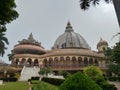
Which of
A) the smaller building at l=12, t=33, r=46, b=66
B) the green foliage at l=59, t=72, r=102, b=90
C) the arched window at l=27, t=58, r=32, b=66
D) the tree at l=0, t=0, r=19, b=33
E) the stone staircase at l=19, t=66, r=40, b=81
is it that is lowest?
the green foliage at l=59, t=72, r=102, b=90

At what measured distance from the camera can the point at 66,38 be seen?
246 ft

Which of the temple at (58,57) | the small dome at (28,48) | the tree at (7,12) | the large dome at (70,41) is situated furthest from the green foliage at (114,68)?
the tree at (7,12)

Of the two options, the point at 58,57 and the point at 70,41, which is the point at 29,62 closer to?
the point at 58,57

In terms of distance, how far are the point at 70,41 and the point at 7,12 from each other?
199ft

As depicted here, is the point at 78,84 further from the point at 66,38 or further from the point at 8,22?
the point at 66,38

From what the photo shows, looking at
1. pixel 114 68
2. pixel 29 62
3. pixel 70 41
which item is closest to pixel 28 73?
pixel 114 68

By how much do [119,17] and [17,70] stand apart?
145 feet

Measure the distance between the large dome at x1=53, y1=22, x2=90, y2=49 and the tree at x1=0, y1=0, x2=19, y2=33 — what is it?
57.2 meters

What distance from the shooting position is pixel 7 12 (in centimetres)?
1152

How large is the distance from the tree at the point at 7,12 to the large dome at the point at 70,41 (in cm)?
5720

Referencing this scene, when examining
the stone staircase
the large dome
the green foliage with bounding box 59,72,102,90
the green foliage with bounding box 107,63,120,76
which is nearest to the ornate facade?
the large dome

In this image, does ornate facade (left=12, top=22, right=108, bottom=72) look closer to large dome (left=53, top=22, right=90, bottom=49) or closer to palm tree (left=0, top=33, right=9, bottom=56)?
large dome (left=53, top=22, right=90, bottom=49)

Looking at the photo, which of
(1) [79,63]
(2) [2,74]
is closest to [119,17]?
(2) [2,74]

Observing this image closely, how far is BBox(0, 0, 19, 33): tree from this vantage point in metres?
11.1
